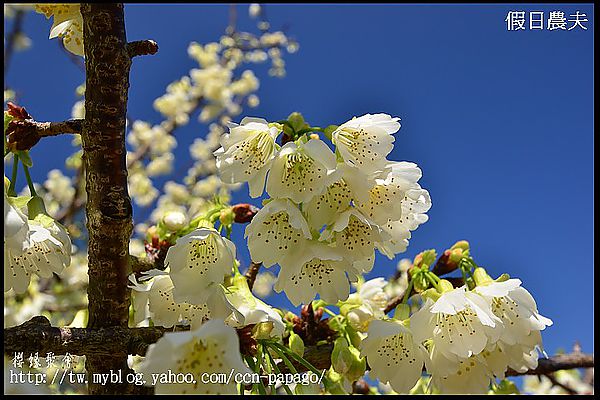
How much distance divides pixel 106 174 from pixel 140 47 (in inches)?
10.1

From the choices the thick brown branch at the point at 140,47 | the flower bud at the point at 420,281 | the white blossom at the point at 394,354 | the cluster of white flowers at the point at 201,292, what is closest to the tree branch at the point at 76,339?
the cluster of white flowers at the point at 201,292

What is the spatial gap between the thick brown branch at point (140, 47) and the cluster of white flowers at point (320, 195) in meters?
0.22

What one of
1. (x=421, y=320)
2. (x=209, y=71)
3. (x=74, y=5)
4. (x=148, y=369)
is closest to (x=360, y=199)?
(x=421, y=320)

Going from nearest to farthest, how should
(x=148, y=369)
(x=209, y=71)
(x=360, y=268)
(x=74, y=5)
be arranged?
(x=148, y=369) < (x=360, y=268) < (x=74, y=5) < (x=209, y=71)

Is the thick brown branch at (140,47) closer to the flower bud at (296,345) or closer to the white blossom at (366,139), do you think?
the white blossom at (366,139)

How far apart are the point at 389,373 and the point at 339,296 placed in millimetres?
205

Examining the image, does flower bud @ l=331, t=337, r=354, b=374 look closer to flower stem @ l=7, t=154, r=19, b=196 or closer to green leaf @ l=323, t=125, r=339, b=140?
green leaf @ l=323, t=125, r=339, b=140

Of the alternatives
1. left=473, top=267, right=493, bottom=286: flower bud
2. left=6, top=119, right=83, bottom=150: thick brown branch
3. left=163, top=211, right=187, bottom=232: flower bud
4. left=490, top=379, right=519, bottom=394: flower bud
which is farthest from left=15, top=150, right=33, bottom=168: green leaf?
left=490, top=379, right=519, bottom=394: flower bud

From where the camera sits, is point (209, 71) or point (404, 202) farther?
point (209, 71)

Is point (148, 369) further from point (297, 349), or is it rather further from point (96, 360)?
point (297, 349)

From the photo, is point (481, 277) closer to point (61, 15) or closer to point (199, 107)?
point (61, 15)

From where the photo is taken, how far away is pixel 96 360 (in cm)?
117

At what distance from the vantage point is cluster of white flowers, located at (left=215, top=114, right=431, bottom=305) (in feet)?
3.57

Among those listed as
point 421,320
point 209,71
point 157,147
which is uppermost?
point 209,71
